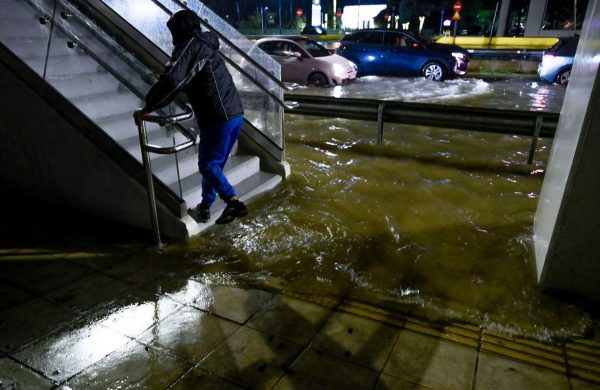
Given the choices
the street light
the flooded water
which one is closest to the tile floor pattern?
the flooded water

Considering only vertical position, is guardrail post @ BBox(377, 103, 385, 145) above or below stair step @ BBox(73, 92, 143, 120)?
below

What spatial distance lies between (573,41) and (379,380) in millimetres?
15423

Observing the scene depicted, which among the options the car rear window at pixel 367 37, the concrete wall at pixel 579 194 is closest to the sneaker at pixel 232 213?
the concrete wall at pixel 579 194

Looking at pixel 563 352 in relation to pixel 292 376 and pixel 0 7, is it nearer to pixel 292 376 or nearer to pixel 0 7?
pixel 292 376

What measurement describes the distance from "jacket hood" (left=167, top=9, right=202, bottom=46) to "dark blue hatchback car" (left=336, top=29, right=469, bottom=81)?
13.2 meters

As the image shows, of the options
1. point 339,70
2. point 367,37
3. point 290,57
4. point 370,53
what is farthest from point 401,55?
point 290,57

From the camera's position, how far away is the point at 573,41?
45.1ft

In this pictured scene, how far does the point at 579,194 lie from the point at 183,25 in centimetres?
379

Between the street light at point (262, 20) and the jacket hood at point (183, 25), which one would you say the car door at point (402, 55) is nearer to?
the jacket hood at point (183, 25)

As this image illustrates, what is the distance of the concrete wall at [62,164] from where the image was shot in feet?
14.9

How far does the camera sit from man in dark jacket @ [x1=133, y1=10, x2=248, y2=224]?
3859 mm

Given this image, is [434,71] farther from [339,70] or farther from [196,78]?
[196,78]

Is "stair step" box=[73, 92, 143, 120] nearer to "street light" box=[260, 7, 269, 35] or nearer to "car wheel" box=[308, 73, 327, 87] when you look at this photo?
"car wheel" box=[308, 73, 327, 87]

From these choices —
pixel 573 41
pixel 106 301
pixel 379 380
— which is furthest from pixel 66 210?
pixel 573 41
